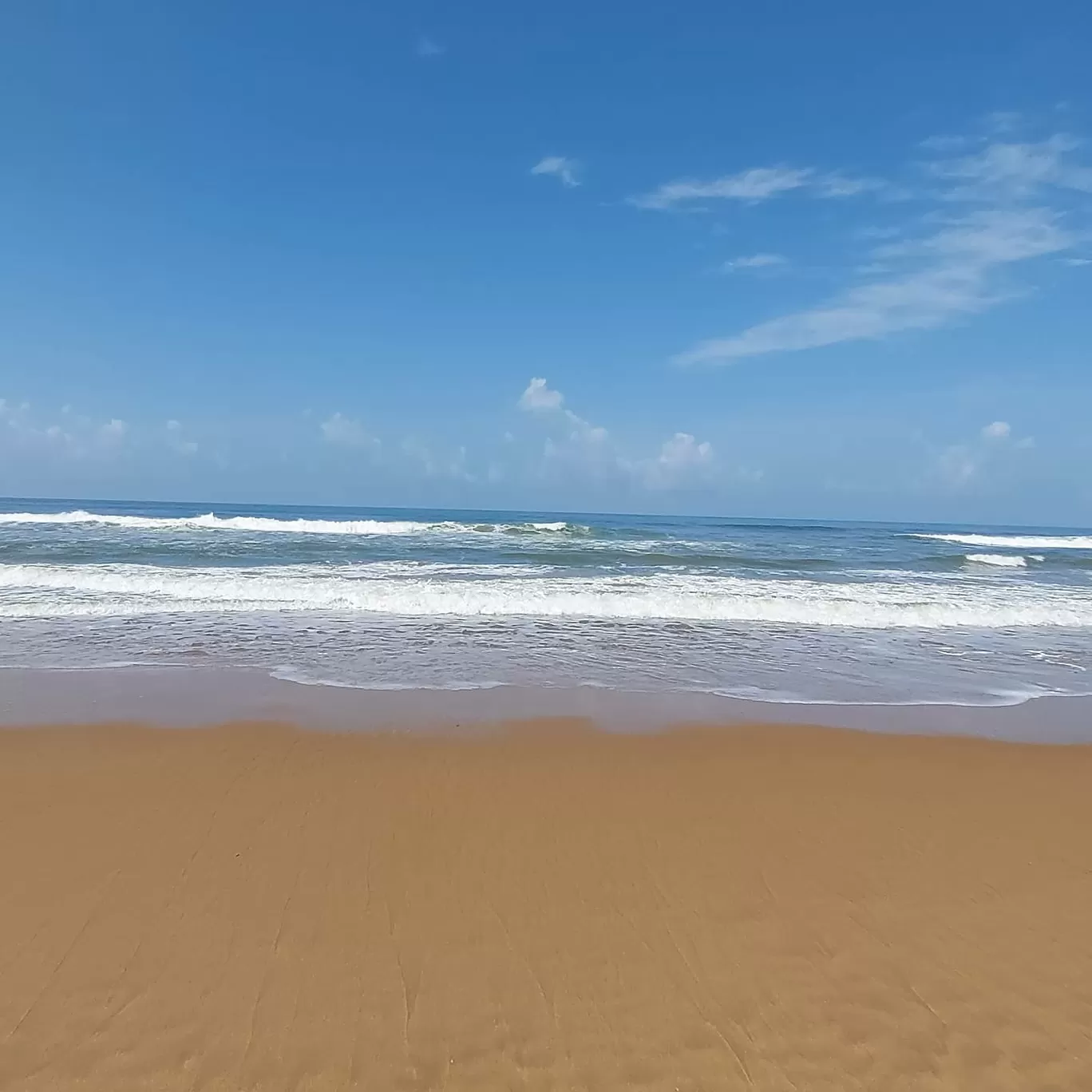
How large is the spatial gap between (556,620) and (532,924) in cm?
853

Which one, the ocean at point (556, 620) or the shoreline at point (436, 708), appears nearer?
the shoreline at point (436, 708)

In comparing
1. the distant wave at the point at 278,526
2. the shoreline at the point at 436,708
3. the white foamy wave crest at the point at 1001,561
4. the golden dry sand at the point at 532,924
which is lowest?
the golden dry sand at the point at 532,924

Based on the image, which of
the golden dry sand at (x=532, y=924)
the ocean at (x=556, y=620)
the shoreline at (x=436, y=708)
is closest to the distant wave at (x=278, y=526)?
the ocean at (x=556, y=620)

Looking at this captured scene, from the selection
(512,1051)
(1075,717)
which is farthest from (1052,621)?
(512,1051)

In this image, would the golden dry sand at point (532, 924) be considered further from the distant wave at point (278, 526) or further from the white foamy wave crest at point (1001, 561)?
the distant wave at point (278, 526)

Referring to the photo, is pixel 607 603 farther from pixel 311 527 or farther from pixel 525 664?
pixel 311 527

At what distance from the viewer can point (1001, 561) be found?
27.4 metres

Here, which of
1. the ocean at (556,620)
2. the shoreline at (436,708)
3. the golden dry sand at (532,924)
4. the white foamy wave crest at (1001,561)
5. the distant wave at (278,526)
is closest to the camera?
the golden dry sand at (532,924)

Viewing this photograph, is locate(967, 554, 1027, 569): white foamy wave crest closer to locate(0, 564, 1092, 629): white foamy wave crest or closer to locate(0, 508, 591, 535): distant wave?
locate(0, 564, 1092, 629): white foamy wave crest

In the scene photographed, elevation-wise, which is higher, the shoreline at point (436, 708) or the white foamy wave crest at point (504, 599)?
the white foamy wave crest at point (504, 599)

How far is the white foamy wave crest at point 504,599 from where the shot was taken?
12211 mm

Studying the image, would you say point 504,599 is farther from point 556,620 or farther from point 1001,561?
point 1001,561

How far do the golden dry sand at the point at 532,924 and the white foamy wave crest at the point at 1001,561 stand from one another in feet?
81.1

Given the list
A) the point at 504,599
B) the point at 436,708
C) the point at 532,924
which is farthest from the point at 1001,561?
the point at 532,924
